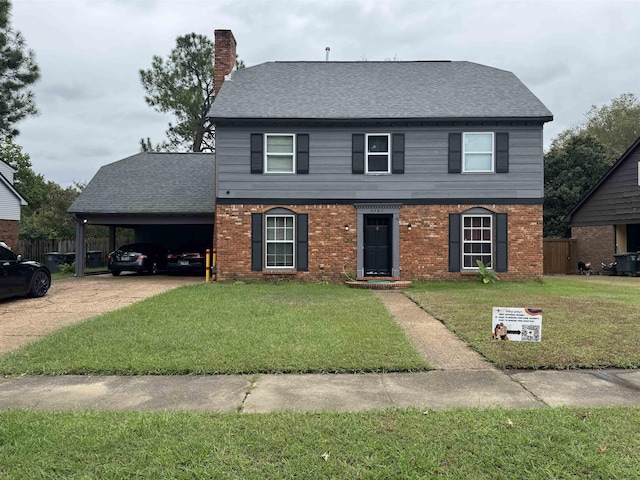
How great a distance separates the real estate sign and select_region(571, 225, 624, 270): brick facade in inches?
716

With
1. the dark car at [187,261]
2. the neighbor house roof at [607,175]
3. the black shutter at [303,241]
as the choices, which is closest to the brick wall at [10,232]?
the dark car at [187,261]

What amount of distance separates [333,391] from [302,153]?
1097 centimetres

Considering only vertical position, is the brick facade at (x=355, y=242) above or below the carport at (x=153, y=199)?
below

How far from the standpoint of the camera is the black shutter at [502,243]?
47.3 ft

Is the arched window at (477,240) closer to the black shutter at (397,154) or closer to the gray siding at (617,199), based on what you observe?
the black shutter at (397,154)

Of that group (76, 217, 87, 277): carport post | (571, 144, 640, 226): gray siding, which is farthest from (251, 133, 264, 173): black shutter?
(571, 144, 640, 226): gray siding

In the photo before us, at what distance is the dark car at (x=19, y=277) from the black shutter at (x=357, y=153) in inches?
363

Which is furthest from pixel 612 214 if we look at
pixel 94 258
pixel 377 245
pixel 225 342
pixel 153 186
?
pixel 94 258

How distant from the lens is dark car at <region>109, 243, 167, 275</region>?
17422 mm

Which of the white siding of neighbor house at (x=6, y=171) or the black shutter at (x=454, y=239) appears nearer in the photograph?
the black shutter at (x=454, y=239)

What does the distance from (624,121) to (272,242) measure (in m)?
35.1

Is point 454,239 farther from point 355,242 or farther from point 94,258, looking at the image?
point 94,258

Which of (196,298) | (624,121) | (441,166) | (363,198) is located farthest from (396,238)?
(624,121)

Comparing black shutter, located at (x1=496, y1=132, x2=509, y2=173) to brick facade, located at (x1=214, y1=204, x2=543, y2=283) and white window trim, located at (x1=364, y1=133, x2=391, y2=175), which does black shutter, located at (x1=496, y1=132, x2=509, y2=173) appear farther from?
→ white window trim, located at (x1=364, y1=133, x2=391, y2=175)
